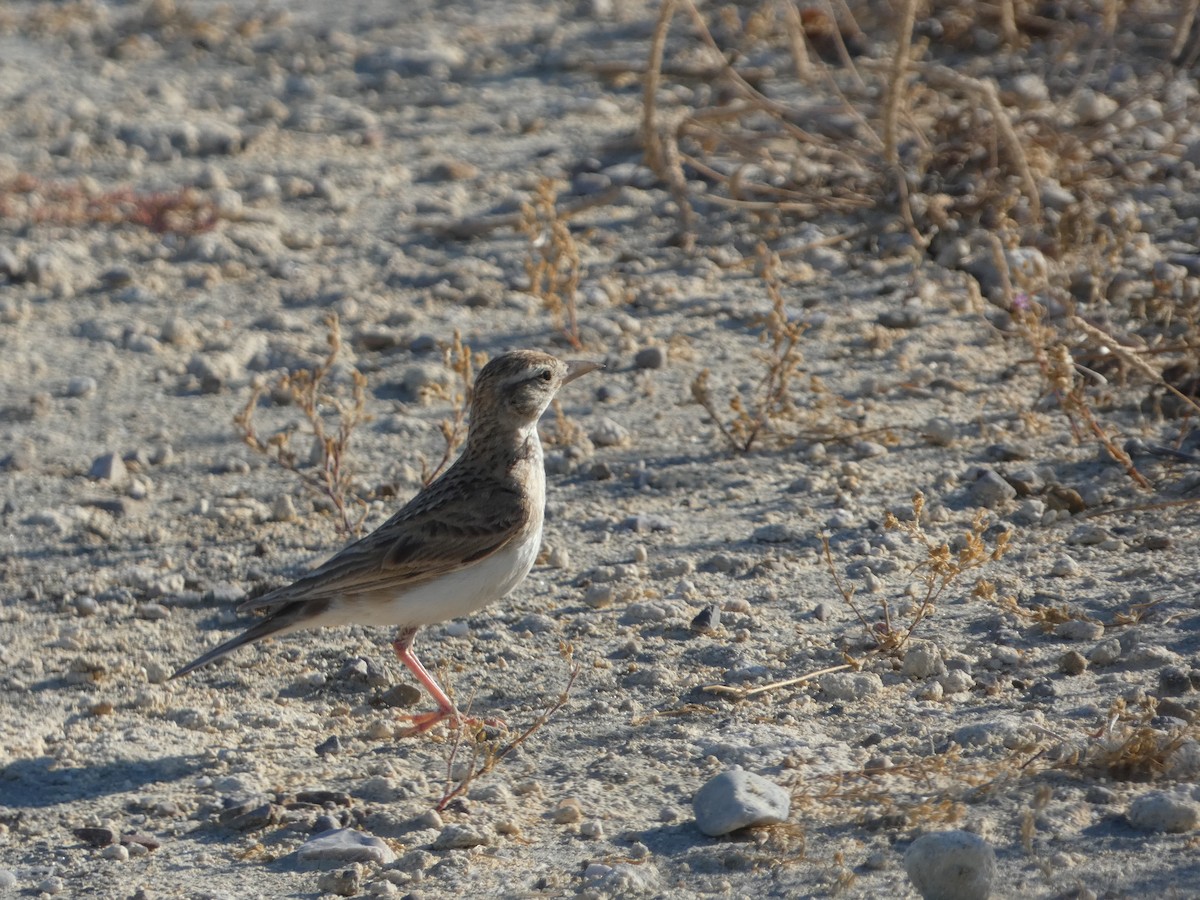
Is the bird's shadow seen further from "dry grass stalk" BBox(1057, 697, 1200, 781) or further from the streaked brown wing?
"dry grass stalk" BBox(1057, 697, 1200, 781)

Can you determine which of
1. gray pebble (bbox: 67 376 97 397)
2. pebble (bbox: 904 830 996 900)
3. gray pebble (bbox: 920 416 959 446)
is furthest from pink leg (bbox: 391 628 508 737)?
gray pebble (bbox: 67 376 97 397)

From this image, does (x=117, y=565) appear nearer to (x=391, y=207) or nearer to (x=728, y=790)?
(x=728, y=790)

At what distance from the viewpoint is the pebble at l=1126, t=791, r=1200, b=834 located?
176 inches

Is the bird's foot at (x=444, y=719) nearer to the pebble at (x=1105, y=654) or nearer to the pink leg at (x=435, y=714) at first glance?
the pink leg at (x=435, y=714)

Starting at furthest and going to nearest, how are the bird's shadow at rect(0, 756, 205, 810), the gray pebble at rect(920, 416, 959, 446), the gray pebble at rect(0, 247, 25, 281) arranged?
the gray pebble at rect(0, 247, 25, 281) < the gray pebble at rect(920, 416, 959, 446) < the bird's shadow at rect(0, 756, 205, 810)

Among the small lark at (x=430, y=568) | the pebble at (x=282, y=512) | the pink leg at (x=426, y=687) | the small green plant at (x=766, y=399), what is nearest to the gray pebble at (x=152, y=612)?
the small lark at (x=430, y=568)

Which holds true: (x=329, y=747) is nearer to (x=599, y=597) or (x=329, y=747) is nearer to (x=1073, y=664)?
(x=599, y=597)

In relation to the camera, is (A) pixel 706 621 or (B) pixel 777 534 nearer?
(A) pixel 706 621

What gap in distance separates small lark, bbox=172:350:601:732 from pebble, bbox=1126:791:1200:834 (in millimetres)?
2169

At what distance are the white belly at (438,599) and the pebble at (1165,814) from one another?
2254 millimetres

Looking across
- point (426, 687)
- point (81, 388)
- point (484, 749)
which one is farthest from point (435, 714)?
point (81, 388)

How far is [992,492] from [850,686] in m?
1.68

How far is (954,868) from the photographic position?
4215mm

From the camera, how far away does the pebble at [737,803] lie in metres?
4.66
